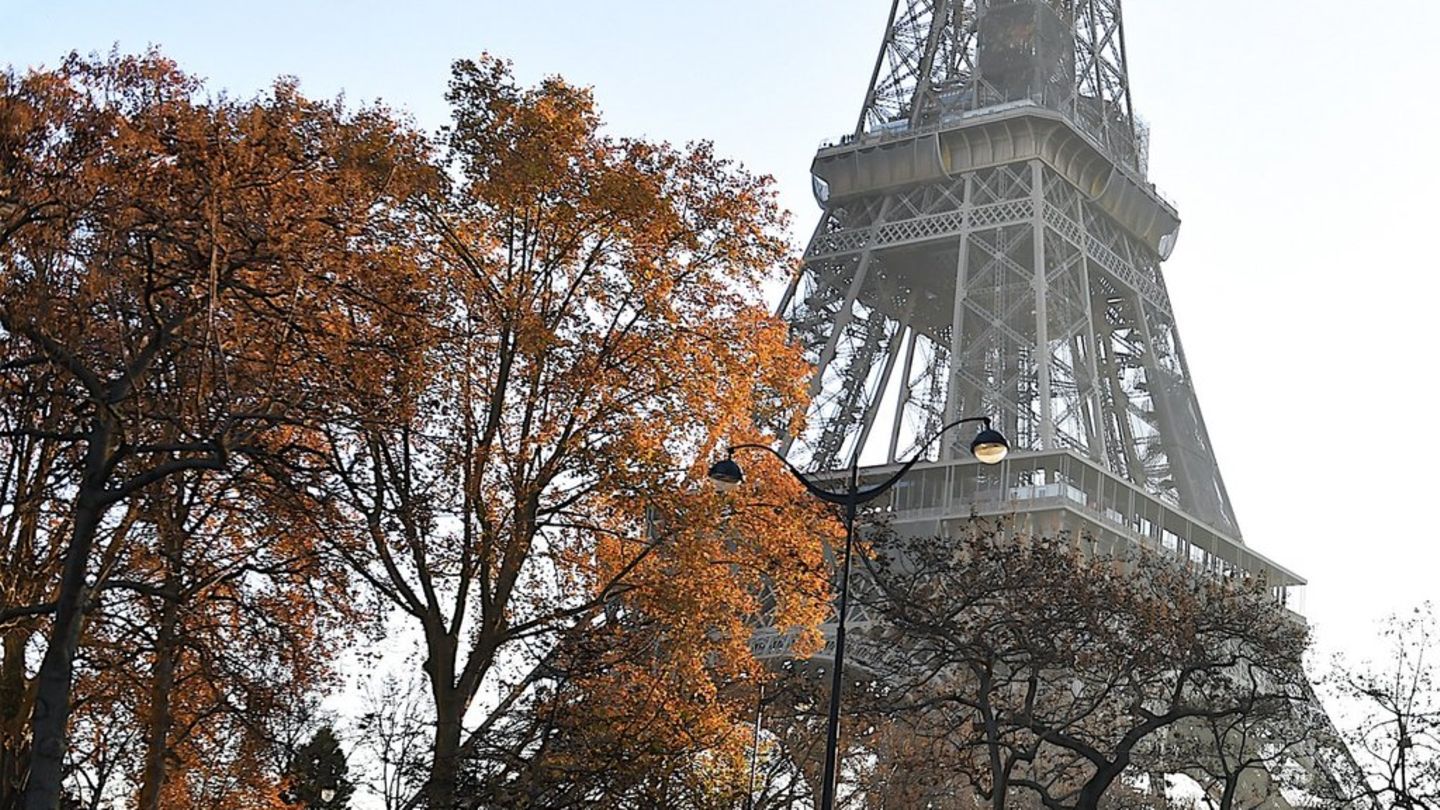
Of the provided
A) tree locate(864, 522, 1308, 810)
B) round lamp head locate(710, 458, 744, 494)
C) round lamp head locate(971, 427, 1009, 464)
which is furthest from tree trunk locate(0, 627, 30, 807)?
tree locate(864, 522, 1308, 810)

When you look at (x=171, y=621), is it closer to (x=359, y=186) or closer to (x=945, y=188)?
(x=359, y=186)

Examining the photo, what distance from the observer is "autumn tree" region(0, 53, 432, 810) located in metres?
15.5

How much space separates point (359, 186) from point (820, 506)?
7071 mm

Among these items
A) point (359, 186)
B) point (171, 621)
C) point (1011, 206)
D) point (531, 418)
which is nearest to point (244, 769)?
point (171, 621)

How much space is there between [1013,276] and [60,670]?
4773 cm

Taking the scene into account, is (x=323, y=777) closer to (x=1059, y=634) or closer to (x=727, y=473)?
(x=1059, y=634)

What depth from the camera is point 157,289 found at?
51.6ft

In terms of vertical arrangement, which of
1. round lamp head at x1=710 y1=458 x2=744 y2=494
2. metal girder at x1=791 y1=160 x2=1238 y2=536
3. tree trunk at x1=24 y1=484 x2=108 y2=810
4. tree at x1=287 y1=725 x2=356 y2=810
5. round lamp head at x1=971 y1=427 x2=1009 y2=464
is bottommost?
tree trunk at x1=24 y1=484 x2=108 y2=810

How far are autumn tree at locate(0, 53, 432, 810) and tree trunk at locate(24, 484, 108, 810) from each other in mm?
19

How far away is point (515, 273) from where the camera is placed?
20484 mm

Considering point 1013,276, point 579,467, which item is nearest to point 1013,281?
point 1013,276

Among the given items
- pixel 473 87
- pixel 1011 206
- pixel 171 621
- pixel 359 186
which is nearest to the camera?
pixel 359 186

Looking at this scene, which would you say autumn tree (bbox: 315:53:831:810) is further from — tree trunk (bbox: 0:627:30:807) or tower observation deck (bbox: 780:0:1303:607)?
tower observation deck (bbox: 780:0:1303:607)

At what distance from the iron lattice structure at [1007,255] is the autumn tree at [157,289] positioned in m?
38.0
